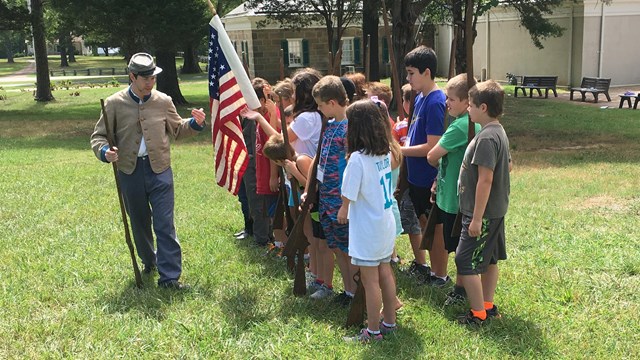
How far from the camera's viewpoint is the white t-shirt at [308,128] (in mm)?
4547

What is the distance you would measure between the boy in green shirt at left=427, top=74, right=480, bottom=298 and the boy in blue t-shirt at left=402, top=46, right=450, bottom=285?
175 mm

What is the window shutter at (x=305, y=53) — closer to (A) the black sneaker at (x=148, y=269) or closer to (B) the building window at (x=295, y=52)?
(B) the building window at (x=295, y=52)

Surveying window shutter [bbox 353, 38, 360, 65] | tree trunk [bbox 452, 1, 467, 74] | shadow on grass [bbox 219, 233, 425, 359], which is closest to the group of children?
shadow on grass [bbox 219, 233, 425, 359]

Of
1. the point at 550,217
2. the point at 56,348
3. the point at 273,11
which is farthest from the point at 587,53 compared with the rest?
the point at 56,348

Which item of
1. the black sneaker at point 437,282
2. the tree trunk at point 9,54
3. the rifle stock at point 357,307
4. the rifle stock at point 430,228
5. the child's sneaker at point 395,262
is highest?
the tree trunk at point 9,54

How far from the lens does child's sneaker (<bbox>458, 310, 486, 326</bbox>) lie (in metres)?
4.03

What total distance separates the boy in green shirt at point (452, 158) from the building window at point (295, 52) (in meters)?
29.4

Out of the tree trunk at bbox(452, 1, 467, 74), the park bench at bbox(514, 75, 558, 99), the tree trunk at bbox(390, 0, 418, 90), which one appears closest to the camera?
the tree trunk at bbox(390, 0, 418, 90)

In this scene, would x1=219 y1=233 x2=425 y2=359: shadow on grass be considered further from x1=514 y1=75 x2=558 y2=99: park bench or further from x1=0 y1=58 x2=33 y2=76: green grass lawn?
x1=0 y1=58 x2=33 y2=76: green grass lawn

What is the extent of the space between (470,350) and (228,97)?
2.74 meters

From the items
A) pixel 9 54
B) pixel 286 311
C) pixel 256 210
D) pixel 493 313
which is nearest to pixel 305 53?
pixel 256 210

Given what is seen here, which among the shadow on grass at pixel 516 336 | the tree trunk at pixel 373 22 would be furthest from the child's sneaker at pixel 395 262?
the tree trunk at pixel 373 22

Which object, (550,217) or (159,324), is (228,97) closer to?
(159,324)

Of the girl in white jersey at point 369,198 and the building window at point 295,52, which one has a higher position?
the building window at point 295,52
